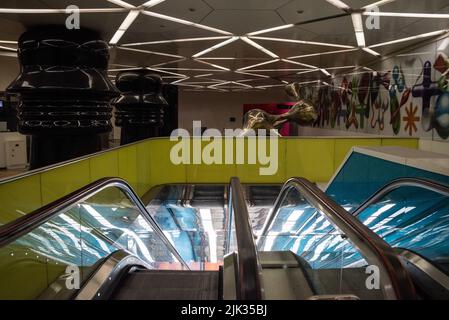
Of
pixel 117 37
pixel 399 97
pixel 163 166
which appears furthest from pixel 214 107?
pixel 117 37

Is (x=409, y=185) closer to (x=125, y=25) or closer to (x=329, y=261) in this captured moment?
(x=329, y=261)

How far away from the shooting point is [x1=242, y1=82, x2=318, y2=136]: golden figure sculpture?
10516mm

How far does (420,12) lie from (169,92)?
1264cm

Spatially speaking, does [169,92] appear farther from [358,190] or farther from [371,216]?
[371,216]

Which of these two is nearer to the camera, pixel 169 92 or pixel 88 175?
pixel 88 175

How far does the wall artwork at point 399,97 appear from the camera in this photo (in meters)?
7.85

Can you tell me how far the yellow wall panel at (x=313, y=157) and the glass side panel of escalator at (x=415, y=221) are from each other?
3.50 meters

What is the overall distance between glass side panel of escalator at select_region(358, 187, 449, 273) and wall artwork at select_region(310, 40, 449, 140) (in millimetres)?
4076

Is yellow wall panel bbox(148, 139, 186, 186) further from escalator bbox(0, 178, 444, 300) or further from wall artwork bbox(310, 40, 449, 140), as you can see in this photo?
wall artwork bbox(310, 40, 449, 140)

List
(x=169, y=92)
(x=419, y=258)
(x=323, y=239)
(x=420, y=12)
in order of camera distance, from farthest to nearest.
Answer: (x=169, y=92) → (x=420, y=12) → (x=323, y=239) → (x=419, y=258)

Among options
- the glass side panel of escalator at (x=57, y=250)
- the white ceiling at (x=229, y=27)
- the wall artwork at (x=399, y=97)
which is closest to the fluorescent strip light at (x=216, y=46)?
the white ceiling at (x=229, y=27)

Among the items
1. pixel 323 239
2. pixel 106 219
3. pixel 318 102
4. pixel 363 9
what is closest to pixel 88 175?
pixel 106 219

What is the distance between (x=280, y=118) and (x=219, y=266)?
8.29m
